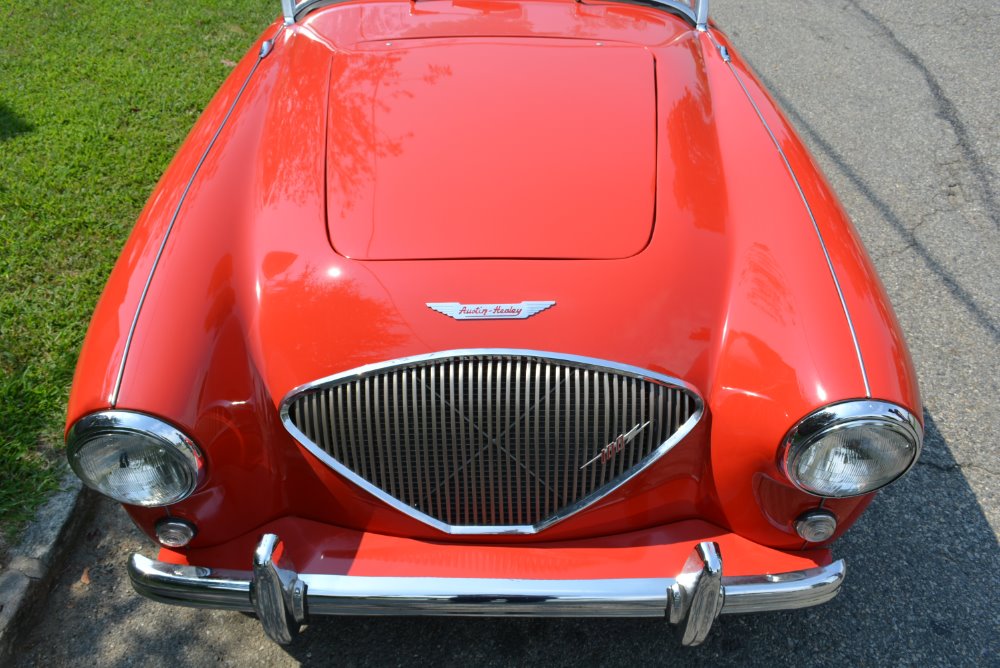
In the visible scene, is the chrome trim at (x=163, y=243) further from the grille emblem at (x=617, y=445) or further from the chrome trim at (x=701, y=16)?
the chrome trim at (x=701, y=16)

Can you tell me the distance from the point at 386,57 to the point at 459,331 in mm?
1254

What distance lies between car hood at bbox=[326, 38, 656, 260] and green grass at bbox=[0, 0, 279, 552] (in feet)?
5.11

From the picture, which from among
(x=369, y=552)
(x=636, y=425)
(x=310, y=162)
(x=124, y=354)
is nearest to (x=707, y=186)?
(x=636, y=425)

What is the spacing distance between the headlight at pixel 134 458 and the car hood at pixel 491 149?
0.62 meters

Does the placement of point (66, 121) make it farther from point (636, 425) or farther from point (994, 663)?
point (994, 663)

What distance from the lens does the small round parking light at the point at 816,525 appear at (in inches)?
78.7

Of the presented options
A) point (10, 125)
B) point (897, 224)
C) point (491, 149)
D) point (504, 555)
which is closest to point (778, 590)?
point (504, 555)

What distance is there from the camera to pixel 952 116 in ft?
17.5

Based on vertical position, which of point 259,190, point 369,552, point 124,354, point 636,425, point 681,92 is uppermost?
point 681,92

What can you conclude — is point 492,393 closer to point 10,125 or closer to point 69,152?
point 69,152

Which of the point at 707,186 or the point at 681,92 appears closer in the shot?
the point at 707,186

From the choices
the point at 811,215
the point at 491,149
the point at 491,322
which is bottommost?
the point at 491,322

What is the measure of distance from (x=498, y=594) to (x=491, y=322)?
0.62 m

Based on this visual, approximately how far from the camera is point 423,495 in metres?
2.04
